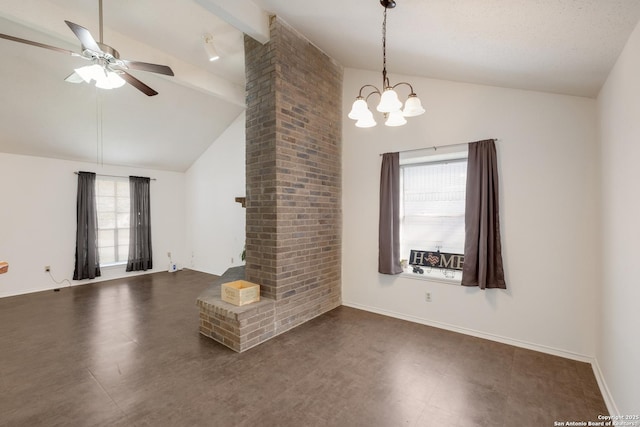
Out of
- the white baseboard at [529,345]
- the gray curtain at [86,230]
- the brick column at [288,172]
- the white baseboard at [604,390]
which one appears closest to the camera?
the white baseboard at [604,390]

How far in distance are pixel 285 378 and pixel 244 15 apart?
3.52 metres

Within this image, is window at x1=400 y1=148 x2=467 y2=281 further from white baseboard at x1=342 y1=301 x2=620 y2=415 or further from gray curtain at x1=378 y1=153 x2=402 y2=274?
white baseboard at x1=342 y1=301 x2=620 y2=415

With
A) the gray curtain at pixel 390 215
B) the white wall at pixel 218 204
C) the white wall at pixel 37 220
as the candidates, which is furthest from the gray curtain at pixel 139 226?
the gray curtain at pixel 390 215

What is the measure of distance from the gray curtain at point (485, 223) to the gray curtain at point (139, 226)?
21.9ft

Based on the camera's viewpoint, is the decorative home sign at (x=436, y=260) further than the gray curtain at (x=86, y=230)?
No

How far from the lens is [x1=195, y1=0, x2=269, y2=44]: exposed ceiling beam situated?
2658 millimetres

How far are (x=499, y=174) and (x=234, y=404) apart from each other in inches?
132

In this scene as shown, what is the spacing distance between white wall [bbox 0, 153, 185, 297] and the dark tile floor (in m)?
1.92

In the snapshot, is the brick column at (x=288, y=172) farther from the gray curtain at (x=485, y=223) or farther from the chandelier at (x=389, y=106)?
the gray curtain at (x=485, y=223)

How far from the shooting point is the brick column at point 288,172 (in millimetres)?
3236

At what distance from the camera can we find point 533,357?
2770mm

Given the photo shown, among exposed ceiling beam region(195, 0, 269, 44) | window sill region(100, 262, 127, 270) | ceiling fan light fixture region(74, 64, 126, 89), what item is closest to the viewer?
ceiling fan light fixture region(74, 64, 126, 89)

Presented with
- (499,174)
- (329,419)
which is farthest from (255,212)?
(499,174)

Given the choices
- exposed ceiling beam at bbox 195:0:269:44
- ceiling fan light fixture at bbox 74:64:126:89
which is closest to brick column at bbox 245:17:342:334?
exposed ceiling beam at bbox 195:0:269:44
